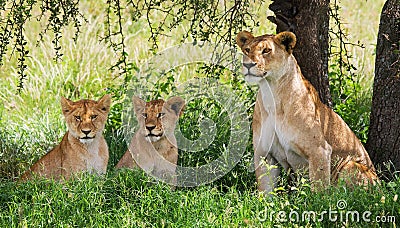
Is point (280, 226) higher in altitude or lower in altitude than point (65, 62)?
lower

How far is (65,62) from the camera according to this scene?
28.4 feet

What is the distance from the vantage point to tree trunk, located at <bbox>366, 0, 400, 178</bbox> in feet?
19.0

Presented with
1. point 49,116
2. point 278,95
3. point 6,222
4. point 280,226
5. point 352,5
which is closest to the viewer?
point 280,226

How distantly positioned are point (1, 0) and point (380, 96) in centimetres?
298

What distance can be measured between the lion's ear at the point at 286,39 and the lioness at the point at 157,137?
0.87 metres

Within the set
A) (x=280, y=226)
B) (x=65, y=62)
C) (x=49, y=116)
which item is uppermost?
(x=65, y=62)

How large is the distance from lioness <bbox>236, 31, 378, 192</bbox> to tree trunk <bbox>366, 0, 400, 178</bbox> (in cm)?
53

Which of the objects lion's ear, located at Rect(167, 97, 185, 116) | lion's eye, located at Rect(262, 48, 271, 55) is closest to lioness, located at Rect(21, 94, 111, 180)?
lion's ear, located at Rect(167, 97, 185, 116)

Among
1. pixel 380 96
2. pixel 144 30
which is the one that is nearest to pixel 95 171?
pixel 380 96

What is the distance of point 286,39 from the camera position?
16.7ft

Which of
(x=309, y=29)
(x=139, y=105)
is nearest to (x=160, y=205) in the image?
(x=139, y=105)

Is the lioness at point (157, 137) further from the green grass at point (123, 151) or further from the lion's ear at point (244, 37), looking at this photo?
the lion's ear at point (244, 37)

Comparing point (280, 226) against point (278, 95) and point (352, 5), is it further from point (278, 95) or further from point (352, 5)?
point (352, 5)

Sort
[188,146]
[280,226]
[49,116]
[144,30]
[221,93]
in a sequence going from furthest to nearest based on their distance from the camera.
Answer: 1. [144,30]
2. [49,116]
3. [221,93]
4. [188,146]
5. [280,226]
